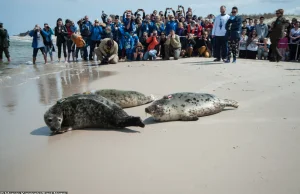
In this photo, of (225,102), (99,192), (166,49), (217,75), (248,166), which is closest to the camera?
(99,192)

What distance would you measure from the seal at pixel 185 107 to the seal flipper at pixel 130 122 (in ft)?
1.90

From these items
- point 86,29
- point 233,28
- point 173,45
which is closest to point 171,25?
point 173,45

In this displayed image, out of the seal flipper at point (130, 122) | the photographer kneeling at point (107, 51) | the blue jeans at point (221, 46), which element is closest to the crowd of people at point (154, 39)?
the photographer kneeling at point (107, 51)

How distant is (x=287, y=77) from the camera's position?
7.79 meters

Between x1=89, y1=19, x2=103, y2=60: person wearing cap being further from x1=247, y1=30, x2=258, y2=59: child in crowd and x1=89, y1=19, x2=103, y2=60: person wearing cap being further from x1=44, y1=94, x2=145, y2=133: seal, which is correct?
x1=44, y1=94, x2=145, y2=133: seal

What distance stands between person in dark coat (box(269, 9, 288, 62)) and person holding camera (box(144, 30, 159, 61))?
490cm

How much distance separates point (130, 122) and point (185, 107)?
1.11 metres

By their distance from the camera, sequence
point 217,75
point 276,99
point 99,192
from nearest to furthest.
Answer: point 99,192 < point 276,99 < point 217,75

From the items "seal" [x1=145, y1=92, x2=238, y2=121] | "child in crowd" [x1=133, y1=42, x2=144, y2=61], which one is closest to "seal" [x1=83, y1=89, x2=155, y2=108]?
"seal" [x1=145, y1=92, x2=238, y2=121]

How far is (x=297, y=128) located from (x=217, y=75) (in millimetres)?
4529

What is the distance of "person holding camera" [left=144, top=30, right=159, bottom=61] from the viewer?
43.0 feet

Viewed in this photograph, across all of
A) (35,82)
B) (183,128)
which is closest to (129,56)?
(35,82)

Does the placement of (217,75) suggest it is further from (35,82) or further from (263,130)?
(35,82)

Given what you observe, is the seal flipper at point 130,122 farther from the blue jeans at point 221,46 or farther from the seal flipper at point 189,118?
the blue jeans at point 221,46
